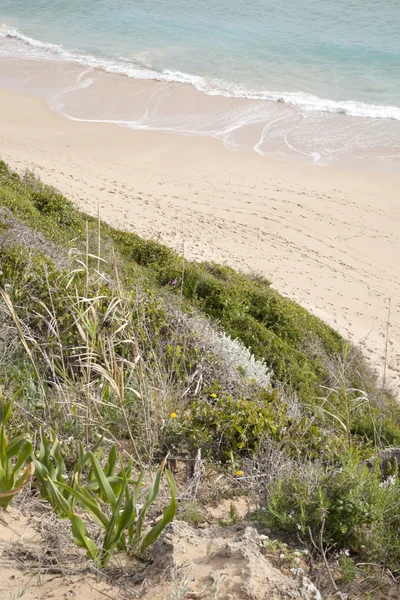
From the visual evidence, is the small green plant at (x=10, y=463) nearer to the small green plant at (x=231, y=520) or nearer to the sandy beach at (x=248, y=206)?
the small green plant at (x=231, y=520)

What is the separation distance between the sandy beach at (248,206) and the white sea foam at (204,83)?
201 inches

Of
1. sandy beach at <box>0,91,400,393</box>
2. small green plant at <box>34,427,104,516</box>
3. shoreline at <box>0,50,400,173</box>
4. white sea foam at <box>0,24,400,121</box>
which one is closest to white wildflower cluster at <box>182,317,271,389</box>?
small green plant at <box>34,427,104,516</box>

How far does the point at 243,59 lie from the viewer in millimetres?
27078

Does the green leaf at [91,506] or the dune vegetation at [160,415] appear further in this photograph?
the dune vegetation at [160,415]

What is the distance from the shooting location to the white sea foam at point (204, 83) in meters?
21.6

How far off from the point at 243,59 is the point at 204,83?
4.20 meters

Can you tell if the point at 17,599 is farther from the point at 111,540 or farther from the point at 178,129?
the point at 178,129

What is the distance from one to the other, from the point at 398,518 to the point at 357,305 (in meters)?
8.67

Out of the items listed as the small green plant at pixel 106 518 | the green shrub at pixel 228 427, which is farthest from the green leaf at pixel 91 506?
the green shrub at pixel 228 427

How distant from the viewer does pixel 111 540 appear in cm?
284

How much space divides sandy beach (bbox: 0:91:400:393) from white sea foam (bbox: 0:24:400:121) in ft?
16.8

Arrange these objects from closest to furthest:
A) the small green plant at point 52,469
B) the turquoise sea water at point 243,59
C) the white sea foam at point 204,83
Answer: the small green plant at point 52,469, the turquoise sea water at point 243,59, the white sea foam at point 204,83

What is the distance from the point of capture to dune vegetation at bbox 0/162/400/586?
3.13m

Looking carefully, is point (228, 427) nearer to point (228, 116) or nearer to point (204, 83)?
point (228, 116)
